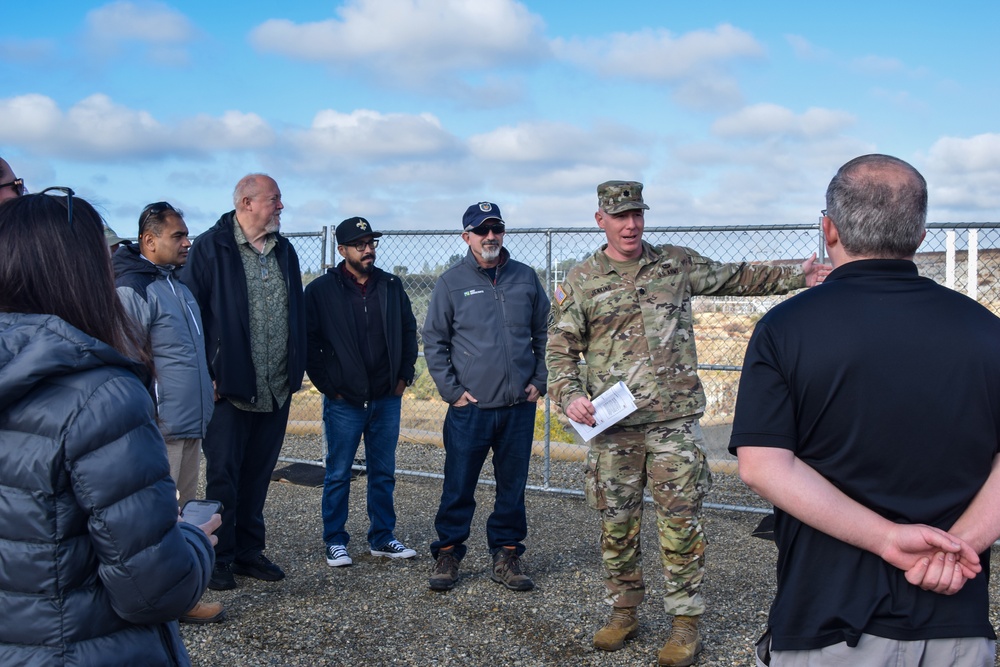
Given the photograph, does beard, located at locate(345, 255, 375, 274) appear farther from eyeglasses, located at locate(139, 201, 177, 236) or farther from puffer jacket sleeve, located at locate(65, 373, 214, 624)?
puffer jacket sleeve, located at locate(65, 373, 214, 624)

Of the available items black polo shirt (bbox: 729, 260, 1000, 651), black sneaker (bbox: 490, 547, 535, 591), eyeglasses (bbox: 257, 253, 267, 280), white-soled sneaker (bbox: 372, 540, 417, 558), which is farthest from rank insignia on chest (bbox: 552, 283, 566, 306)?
black polo shirt (bbox: 729, 260, 1000, 651)

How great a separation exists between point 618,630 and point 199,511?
8.95ft

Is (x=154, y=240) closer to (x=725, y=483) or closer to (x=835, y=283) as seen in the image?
(x=835, y=283)

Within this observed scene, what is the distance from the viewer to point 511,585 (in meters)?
5.14

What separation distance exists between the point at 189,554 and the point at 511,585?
342 cm

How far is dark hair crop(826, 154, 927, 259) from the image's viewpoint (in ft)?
6.89

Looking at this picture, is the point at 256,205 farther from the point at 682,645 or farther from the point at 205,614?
the point at 682,645

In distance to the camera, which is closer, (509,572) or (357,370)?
(509,572)

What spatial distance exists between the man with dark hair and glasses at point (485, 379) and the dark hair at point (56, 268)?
3.39 metres

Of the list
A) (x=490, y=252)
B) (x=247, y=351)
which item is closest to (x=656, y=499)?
(x=490, y=252)

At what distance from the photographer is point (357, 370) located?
565 cm

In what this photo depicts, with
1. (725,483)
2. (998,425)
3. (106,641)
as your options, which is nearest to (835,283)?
(998,425)

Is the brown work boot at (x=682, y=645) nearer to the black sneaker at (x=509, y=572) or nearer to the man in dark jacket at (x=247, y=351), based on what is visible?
the black sneaker at (x=509, y=572)

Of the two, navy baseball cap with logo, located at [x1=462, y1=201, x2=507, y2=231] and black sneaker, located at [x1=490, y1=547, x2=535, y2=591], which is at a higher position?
navy baseball cap with logo, located at [x1=462, y1=201, x2=507, y2=231]
